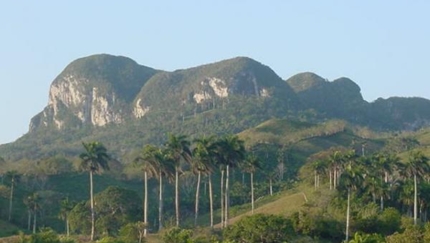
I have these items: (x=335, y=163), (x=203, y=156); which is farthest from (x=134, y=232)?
(x=335, y=163)

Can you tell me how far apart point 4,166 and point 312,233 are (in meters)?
84.6

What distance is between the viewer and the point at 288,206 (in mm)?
113875

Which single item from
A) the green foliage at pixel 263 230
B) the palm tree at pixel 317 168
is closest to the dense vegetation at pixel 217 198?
the green foliage at pixel 263 230

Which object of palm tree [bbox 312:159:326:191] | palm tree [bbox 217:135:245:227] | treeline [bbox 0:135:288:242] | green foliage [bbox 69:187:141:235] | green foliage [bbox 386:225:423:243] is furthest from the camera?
palm tree [bbox 312:159:326:191]

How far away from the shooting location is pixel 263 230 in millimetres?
82438

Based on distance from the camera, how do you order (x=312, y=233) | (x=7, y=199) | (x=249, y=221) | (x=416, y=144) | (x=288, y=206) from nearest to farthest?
(x=249, y=221), (x=312, y=233), (x=288, y=206), (x=7, y=199), (x=416, y=144)

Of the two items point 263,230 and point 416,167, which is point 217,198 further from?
point 263,230

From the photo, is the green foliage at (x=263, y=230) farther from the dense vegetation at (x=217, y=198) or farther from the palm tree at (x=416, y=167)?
the palm tree at (x=416, y=167)

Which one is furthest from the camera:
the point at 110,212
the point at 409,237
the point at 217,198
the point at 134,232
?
the point at 217,198

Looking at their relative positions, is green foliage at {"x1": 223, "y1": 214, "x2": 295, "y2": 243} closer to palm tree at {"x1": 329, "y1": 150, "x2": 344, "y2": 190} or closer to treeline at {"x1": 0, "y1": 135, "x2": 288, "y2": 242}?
treeline at {"x1": 0, "y1": 135, "x2": 288, "y2": 242}

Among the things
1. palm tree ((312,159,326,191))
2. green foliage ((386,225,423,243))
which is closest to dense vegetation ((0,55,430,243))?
green foliage ((386,225,423,243))

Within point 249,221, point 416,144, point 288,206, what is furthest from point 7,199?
point 416,144

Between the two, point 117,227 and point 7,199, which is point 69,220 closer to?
point 117,227

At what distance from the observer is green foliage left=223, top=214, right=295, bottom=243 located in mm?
82562
